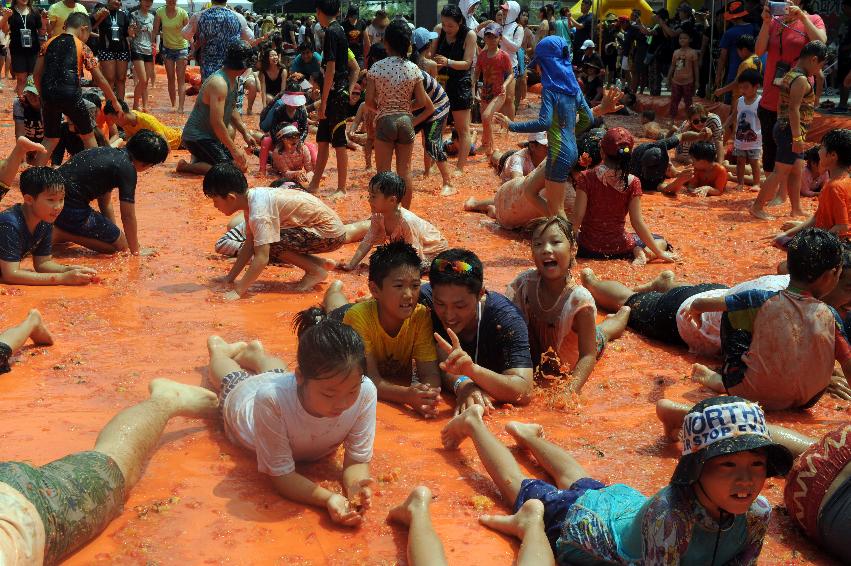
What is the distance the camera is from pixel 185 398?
4.90 m

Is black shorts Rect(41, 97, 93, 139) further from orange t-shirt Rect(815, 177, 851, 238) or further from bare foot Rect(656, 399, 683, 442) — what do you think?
bare foot Rect(656, 399, 683, 442)

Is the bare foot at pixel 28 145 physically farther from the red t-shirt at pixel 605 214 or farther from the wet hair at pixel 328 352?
the wet hair at pixel 328 352

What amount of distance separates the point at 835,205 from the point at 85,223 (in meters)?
6.34

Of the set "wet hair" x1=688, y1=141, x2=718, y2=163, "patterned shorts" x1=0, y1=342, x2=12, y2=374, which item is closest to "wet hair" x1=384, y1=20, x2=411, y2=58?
"wet hair" x1=688, y1=141, x2=718, y2=163

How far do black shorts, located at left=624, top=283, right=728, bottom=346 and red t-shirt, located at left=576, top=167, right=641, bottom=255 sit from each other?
1.84m

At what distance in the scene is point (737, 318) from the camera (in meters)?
5.51

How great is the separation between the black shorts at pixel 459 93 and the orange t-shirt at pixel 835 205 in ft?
18.7

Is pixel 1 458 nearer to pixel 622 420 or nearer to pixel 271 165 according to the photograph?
pixel 622 420

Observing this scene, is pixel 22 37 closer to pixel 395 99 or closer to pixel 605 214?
pixel 395 99

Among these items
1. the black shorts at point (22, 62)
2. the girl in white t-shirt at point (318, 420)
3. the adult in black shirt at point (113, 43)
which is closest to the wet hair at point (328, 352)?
the girl in white t-shirt at point (318, 420)

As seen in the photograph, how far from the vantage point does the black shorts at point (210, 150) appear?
447 inches

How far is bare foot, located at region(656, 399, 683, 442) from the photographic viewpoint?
193 inches

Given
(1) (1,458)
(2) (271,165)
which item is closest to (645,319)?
(1) (1,458)

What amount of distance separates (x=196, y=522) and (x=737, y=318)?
3.25 meters
